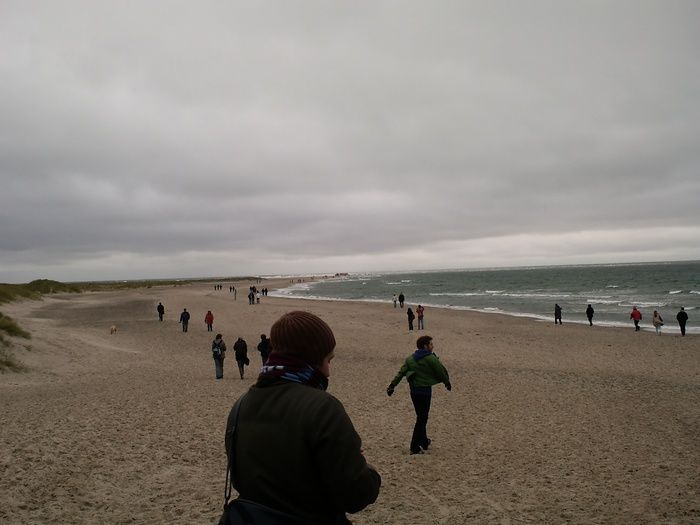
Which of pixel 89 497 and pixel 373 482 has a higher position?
pixel 373 482

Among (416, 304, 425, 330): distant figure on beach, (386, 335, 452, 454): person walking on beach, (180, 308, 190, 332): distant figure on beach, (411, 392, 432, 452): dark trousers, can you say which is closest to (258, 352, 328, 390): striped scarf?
(386, 335, 452, 454): person walking on beach

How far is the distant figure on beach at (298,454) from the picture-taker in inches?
83.8

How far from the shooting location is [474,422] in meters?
10.1

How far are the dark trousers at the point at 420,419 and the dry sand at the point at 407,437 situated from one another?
22 cm

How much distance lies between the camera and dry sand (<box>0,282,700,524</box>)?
6.08 metres

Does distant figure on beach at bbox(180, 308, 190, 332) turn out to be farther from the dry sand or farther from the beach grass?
the beach grass

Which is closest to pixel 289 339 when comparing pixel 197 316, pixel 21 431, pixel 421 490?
pixel 421 490

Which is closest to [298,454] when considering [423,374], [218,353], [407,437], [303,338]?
[303,338]

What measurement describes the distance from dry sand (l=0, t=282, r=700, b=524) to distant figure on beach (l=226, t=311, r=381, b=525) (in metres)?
4.16

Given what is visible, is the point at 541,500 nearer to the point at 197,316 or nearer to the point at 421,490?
the point at 421,490

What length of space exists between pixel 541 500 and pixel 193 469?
5208mm

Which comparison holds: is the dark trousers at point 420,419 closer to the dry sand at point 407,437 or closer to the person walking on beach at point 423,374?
the person walking on beach at point 423,374

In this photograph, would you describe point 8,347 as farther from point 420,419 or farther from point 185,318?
point 420,419

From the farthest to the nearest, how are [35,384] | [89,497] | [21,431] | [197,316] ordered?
[197,316]
[35,384]
[21,431]
[89,497]
